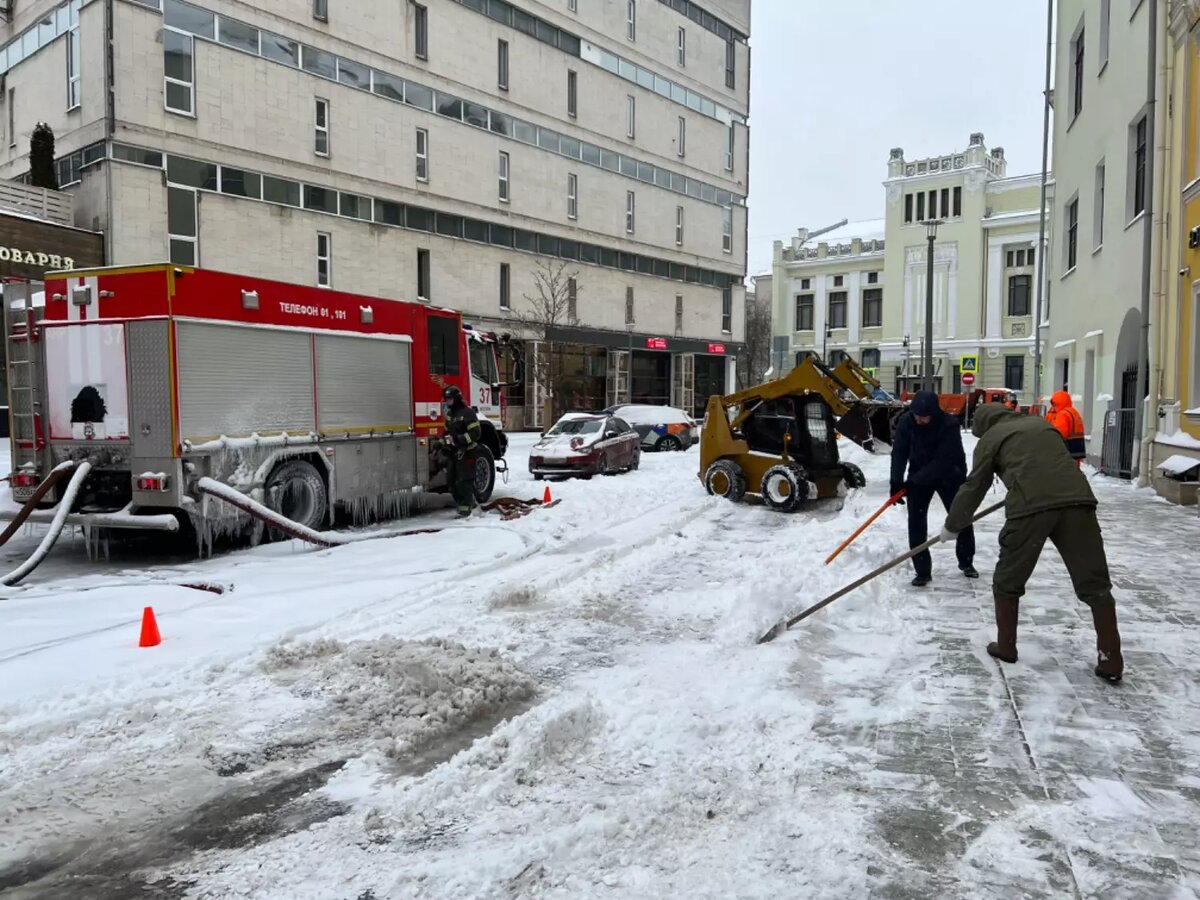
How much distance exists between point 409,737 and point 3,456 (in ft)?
66.5

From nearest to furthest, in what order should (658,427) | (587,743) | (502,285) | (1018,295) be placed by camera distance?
1. (587,743)
2. (658,427)
3. (502,285)
4. (1018,295)

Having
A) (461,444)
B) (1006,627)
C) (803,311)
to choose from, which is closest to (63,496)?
(461,444)

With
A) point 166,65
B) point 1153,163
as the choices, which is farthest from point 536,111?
point 1153,163

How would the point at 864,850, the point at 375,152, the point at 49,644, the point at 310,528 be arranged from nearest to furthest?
1. the point at 864,850
2. the point at 49,644
3. the point at 310,528
4. the point at 375,152

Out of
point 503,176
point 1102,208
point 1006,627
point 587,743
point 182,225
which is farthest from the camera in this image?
point 503,176

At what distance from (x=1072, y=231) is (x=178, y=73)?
83.1 feet

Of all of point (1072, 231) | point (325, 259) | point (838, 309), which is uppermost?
point (838, 309)

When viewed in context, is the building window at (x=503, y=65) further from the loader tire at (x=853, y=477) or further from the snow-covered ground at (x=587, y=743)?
the snow-covered ground at (x=587, y=743)

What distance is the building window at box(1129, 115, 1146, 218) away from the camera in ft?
54.1

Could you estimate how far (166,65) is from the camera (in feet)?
84.4

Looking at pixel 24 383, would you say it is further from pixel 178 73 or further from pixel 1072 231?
pixel 1072 231

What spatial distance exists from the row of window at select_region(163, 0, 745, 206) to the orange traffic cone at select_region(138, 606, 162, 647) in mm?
24412

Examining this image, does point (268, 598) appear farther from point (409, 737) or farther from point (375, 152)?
point (375, 152)

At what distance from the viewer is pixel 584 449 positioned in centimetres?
1827
